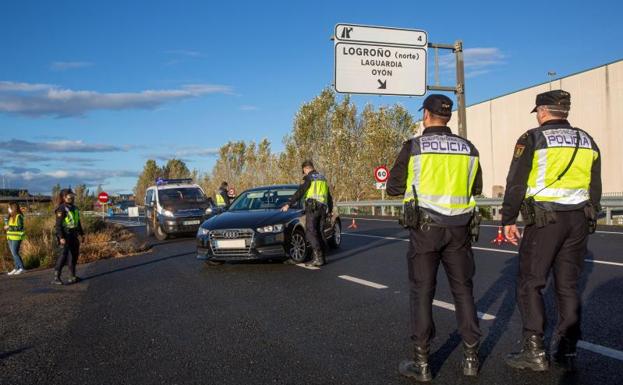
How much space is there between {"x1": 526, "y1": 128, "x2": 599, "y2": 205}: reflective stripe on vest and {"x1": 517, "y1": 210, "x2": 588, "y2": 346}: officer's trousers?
0.13 meters

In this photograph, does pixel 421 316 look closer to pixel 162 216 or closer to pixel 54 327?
pixel 54 327

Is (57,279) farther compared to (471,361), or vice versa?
(57,279)

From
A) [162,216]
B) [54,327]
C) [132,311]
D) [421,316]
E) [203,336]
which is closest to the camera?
[421,316]

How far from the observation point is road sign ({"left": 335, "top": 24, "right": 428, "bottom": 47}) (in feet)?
52.3

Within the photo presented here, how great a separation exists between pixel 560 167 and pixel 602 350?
144 cm

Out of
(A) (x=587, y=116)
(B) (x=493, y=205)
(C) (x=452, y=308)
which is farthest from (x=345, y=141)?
(C) (x=452, y=308)

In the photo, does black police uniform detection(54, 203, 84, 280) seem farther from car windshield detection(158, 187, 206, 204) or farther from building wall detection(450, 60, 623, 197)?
building wall detection(450, 60, 623, 197)

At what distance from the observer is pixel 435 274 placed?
3.97 meters

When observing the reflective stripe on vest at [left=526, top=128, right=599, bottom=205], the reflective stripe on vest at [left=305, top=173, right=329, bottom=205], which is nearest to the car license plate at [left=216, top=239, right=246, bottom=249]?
the reflective stripe on vest at [left=305, top=173, right=329, bottom=205]

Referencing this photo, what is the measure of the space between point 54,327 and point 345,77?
455 inches

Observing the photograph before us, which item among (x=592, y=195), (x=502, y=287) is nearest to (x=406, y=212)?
(x=592, y=195)

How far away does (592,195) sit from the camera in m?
4.12

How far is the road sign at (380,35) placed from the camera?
15938mm

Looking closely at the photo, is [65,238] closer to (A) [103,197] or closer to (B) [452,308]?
(B) [452,308]
